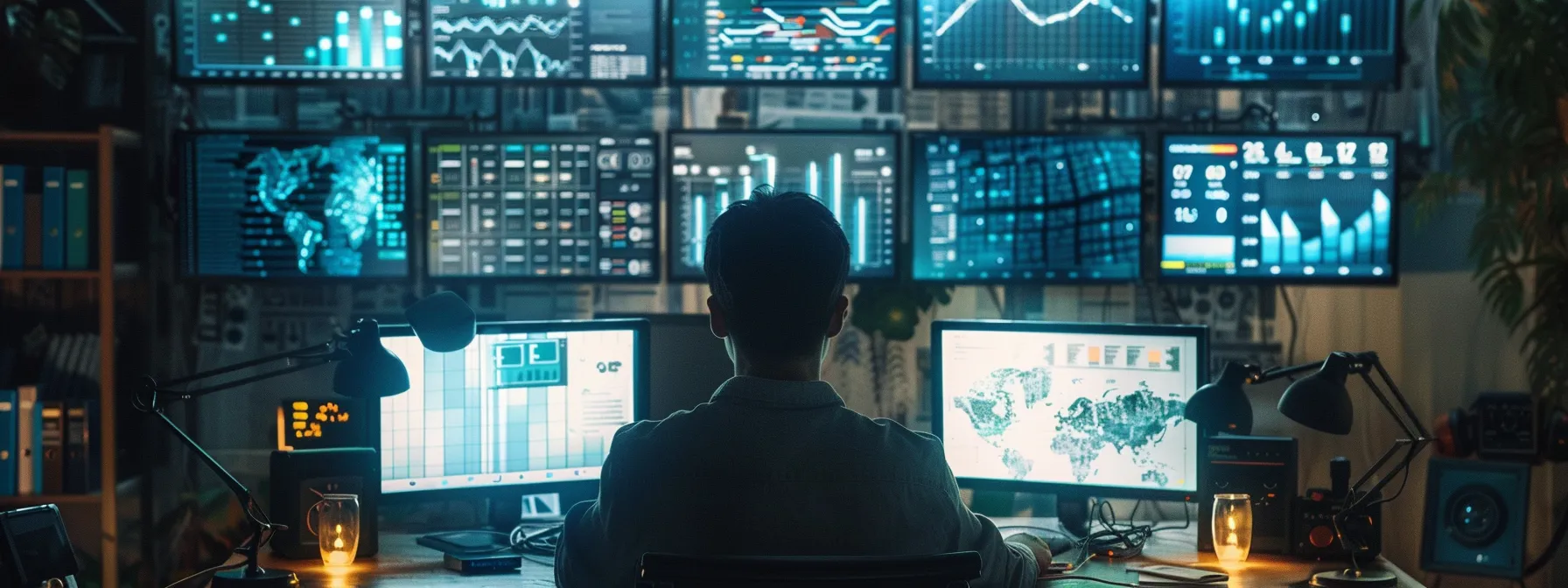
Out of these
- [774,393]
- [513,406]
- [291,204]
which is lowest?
[513,406]

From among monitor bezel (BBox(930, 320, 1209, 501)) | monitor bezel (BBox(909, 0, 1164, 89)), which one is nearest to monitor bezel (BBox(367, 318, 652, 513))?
monitor bezel (BBox(930, 320, 1209, 501))

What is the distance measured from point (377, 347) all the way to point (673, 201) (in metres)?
0.94

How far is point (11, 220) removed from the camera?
112 inches

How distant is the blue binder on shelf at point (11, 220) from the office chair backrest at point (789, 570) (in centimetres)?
212

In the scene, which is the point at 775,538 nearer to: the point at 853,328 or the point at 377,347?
the point at 377,347

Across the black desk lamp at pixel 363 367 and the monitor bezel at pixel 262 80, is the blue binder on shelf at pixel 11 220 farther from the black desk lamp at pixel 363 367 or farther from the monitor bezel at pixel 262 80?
the black desk lamp at pixel 363 367

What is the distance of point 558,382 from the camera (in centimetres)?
251

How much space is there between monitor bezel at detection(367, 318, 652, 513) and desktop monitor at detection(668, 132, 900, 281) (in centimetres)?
41

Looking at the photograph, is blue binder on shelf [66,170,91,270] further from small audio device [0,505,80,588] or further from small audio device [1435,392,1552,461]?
small audio device [1435,392,1552,461]

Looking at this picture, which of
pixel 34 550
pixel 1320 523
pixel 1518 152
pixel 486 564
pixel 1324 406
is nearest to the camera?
pixel 34 550

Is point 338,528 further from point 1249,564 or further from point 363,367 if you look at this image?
point 1249,564

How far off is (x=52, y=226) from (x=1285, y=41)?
8.78 ft


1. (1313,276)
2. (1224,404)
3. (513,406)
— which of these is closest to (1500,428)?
(1313,276)

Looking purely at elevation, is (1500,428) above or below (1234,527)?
above
